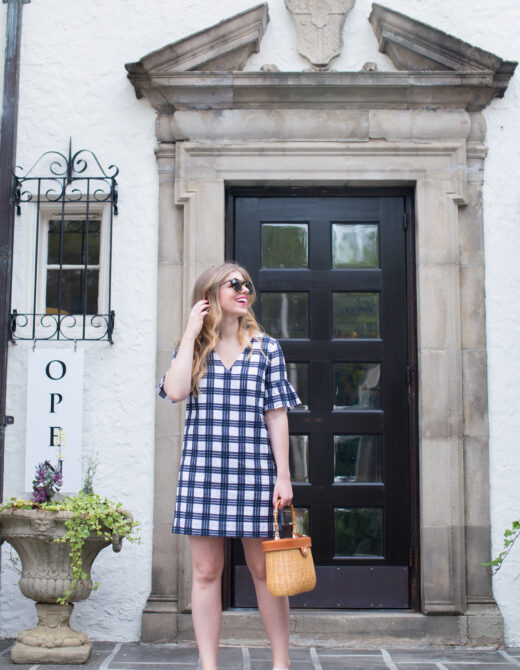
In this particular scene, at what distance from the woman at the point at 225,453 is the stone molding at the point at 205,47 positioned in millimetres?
1942

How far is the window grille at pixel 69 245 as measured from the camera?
194 inches

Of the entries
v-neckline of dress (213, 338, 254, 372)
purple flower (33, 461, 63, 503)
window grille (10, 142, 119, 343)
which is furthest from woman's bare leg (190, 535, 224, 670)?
window grille (10, 142, 119, 343)

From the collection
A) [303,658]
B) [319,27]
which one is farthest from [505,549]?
[319,27]

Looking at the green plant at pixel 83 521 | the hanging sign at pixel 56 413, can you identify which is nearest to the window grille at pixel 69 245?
the hanging sign at pixel 56 413

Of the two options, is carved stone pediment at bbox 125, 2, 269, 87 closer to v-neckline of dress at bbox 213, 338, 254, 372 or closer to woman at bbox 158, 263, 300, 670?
woman at bbox 158, 263, 300, 670

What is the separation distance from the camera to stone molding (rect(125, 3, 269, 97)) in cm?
487

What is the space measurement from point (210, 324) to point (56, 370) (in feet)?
5.46

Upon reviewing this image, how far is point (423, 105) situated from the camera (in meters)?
4.93

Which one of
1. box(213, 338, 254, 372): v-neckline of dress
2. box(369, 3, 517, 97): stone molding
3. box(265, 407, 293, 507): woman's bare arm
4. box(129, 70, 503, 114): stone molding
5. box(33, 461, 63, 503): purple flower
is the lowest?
box(33, 461, 63, 503): purple flower

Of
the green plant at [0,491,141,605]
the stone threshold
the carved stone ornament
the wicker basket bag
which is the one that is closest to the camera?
the wicker basket bag

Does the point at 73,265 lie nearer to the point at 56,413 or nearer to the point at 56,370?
the point at 56,370

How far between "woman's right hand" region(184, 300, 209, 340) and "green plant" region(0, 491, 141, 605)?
1.24 metres

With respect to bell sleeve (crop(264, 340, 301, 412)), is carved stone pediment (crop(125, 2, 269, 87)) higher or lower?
higher

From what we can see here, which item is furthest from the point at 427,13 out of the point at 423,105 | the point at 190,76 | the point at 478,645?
the point at 478,645
